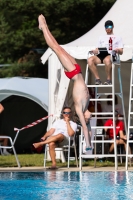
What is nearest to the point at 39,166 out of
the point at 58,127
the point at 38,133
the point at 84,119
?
the point at 58,127

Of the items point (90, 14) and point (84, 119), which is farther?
point (90, 14)

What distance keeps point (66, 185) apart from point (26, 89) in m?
9.95

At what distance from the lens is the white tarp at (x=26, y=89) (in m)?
19.5

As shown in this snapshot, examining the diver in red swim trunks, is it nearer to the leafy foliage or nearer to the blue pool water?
the blue pool water

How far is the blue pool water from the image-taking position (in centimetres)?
870

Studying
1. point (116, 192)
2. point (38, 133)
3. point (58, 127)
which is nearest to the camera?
point (116, 192)

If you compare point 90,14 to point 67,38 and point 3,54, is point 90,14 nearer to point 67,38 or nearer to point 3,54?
point 67,38

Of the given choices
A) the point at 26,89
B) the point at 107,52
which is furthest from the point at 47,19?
the point at 107,52

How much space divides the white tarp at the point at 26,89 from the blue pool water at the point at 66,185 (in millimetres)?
7060

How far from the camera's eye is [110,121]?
15.6 metres

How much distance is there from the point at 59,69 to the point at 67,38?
16.4 meters

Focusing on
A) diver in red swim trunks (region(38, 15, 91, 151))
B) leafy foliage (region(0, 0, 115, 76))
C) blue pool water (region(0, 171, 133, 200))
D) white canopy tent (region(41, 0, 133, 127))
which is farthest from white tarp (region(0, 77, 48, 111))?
diver in red swim trunks (region(38, 15, 91, 151))

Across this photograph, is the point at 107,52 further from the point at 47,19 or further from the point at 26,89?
the point at 47,19

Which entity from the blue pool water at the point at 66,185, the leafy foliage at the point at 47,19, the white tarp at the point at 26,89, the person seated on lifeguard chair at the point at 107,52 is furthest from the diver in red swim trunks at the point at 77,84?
the leafy foliage at the point at 47,19
